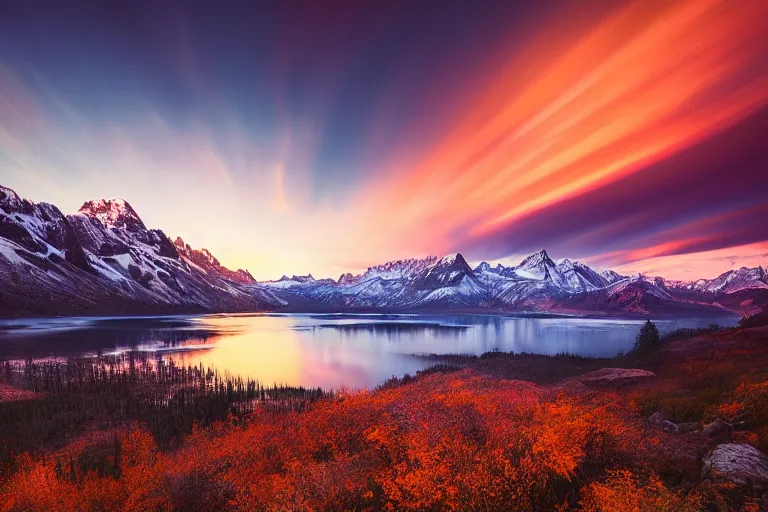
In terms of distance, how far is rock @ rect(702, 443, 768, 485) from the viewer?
13266mm

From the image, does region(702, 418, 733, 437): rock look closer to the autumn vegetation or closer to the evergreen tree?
the autumn vegetation

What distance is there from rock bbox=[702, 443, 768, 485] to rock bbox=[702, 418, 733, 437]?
5.47m

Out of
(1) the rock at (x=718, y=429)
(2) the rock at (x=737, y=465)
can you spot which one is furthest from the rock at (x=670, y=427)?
(2) the rock at (x=737, y=465)

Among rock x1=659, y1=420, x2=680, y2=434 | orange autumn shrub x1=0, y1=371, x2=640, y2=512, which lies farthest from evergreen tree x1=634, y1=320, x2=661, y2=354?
rock x1=659, y1=420, x2=680, y2=434

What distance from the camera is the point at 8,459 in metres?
37.0

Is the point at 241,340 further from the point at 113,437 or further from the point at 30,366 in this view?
the point at 113,437

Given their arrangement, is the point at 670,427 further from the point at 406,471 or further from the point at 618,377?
the point at 618,377

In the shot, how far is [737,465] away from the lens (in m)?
13.9

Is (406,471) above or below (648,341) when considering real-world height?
above

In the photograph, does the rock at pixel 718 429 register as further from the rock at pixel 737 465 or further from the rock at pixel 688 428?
the rock at pixel 737 465

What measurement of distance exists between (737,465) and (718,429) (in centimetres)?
745

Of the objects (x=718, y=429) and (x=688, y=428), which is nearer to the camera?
(x=718, y=429)

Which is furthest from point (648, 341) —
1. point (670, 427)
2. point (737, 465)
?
point (737, 465)

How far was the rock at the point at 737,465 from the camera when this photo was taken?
13266 millimetres
